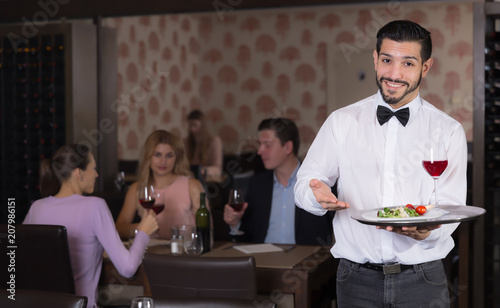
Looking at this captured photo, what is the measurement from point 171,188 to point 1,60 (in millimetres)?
1733

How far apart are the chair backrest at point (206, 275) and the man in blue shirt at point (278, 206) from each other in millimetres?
983

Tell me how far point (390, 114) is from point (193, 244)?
4.00ft

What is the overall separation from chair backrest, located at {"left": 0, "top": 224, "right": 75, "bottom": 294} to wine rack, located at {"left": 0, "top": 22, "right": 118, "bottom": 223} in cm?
178

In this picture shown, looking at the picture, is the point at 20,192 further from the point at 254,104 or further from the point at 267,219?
the point at 254,104

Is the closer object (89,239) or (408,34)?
(408,34)

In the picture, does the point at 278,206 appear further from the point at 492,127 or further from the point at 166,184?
the point at 492,127

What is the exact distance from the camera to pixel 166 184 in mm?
3703

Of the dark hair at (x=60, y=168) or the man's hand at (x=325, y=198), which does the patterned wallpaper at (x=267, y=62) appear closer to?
the dark hair at (x=60, y=168)

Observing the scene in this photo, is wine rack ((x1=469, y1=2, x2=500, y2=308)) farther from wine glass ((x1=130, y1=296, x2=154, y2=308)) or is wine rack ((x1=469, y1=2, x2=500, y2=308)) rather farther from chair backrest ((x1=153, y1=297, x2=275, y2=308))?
wine glass ((x1=130, y1=296, x2=154, y2=308))

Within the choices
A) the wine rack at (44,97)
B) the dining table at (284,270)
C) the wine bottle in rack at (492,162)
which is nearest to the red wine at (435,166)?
the dining table at (284,270)

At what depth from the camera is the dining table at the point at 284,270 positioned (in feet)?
8.47

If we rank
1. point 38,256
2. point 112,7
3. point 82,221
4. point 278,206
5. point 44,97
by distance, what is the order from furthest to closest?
point 44,97 < point 112,7 < point 278,206 < point 82,221 < point 38,256

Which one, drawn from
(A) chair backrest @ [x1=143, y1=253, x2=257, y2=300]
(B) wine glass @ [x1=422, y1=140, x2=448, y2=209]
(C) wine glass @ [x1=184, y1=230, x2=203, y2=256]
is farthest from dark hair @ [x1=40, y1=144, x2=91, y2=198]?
(B) wine glass @ [x1=422, y1=140, x2=448, y2=209]

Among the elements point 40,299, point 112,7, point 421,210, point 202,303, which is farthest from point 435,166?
point 112,7
